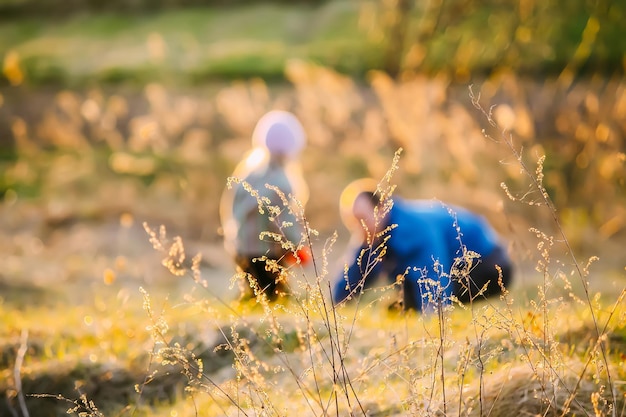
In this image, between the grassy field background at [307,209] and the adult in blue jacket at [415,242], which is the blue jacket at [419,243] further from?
the grassy field background at [307,209]

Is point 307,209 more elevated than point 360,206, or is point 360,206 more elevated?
point 360,206

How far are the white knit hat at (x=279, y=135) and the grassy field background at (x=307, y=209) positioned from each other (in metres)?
1.06

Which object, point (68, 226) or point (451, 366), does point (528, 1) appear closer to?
point (68, 226)

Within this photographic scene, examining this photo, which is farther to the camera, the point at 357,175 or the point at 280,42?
the point at 280,42

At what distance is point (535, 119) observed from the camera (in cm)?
1828

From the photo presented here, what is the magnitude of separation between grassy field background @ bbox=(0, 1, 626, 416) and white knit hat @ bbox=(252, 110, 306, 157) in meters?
1.06

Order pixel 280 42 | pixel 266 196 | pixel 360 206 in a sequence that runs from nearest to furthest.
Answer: pixel 360 206, pixel 266 196, pixel 280 42

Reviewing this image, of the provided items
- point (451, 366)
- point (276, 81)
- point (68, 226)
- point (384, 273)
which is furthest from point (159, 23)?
point (451, 366)

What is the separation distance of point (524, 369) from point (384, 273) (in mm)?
2620

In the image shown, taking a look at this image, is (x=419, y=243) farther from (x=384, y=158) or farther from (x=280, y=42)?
(x=280, y=42)

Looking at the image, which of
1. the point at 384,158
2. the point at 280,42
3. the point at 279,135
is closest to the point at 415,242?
the point at 279,135

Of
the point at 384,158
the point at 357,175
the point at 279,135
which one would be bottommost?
the point at 357,175

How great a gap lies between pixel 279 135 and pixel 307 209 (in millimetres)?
7074

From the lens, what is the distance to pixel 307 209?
46.0 ft
